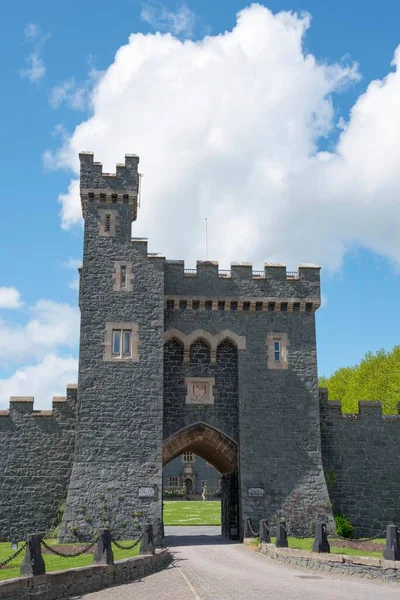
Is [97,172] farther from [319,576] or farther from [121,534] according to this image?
[319,576]

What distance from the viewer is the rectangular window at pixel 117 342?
80.9 ft

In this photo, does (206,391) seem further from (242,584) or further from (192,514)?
(192,514)

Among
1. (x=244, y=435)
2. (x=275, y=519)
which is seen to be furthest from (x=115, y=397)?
(x=275, y=519)

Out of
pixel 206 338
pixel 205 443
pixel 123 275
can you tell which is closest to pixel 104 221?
pixel 123 275

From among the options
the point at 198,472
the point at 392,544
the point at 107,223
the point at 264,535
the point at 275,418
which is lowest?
the point at 264,535

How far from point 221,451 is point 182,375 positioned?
3.47 meters

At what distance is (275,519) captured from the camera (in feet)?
79.1

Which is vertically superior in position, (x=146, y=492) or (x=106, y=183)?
(x=106, y=183)

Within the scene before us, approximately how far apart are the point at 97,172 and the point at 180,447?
1102cm

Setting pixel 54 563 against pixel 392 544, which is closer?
pixel 54 563

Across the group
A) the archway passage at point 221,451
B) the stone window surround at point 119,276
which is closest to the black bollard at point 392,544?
the archway passage at point 221,451

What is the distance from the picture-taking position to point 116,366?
80.4 feet

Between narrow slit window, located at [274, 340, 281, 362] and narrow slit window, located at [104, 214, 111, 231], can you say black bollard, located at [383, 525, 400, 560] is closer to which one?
narrow slit window, located at [274, 340, 281, 362]

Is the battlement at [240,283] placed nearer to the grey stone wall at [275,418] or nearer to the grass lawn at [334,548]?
the grey stone wall at [275,418]
